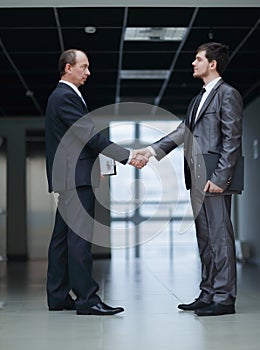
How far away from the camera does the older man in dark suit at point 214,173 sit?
3746 millimetres

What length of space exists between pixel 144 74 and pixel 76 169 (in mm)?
5186

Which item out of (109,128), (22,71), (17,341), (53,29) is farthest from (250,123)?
(17,341)

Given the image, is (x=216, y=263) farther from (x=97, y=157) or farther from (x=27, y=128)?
(x=27, y=128)

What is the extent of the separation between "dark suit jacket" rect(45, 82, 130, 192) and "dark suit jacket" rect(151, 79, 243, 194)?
44 cm

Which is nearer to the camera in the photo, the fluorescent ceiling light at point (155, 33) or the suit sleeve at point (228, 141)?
the suit sleeve at point (228, 141)

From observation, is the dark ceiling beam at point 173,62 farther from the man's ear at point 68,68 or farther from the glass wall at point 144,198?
the man's ear at point 68,68

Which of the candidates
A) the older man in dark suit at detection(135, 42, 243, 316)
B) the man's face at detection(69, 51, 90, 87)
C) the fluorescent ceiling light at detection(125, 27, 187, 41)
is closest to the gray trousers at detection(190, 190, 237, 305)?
the older man in dark suit at detection(135, 42, 243, 316)

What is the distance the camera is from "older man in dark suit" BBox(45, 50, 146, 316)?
149 inches

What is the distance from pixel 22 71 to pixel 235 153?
5135 mm

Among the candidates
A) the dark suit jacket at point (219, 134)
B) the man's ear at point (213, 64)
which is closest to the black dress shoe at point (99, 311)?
the dark suit jacket at point (219, 134)

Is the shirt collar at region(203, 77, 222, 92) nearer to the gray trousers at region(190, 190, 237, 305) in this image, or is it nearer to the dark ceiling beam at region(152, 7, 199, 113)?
the gray trousers at region(190, 190, 237, 305)

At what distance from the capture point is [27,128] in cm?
1178

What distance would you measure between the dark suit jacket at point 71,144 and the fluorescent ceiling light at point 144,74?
479 cm

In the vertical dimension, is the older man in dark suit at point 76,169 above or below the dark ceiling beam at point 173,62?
below
